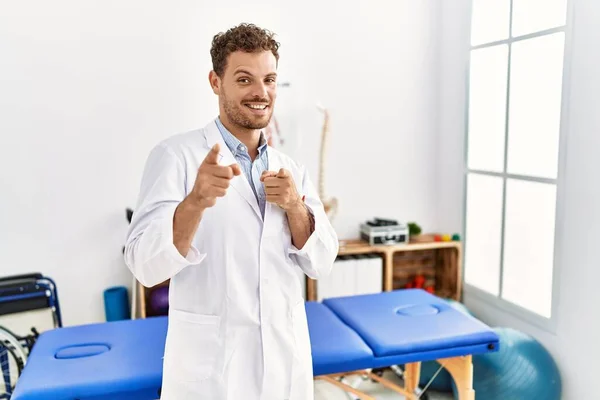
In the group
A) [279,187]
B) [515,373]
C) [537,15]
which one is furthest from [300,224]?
[537,15]

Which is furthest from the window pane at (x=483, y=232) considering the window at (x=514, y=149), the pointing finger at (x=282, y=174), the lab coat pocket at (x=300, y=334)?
the pointing finger at (x=282, y=174)

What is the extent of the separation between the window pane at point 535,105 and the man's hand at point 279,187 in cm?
191

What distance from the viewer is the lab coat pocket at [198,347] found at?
1.42 meters

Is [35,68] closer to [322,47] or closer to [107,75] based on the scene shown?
[107,75]

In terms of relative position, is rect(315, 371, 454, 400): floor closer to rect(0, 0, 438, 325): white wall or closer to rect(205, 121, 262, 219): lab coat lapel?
rect(0, 0, 438, 325): white wall

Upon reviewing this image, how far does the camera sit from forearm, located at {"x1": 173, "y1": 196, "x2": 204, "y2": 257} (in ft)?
4.07

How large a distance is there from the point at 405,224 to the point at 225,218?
2301mm

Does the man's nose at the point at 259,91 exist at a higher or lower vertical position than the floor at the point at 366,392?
higher

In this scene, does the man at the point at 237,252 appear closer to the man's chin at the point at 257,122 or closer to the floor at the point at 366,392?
the man's chin at the point at 257,122

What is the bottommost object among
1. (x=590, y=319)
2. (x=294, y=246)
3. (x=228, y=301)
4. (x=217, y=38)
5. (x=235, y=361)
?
(x=590, y=319)

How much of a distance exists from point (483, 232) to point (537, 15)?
4.35 ft

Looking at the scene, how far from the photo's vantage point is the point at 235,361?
4.71ft

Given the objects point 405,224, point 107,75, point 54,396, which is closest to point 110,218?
point 107,75

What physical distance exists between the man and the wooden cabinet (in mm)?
1730
